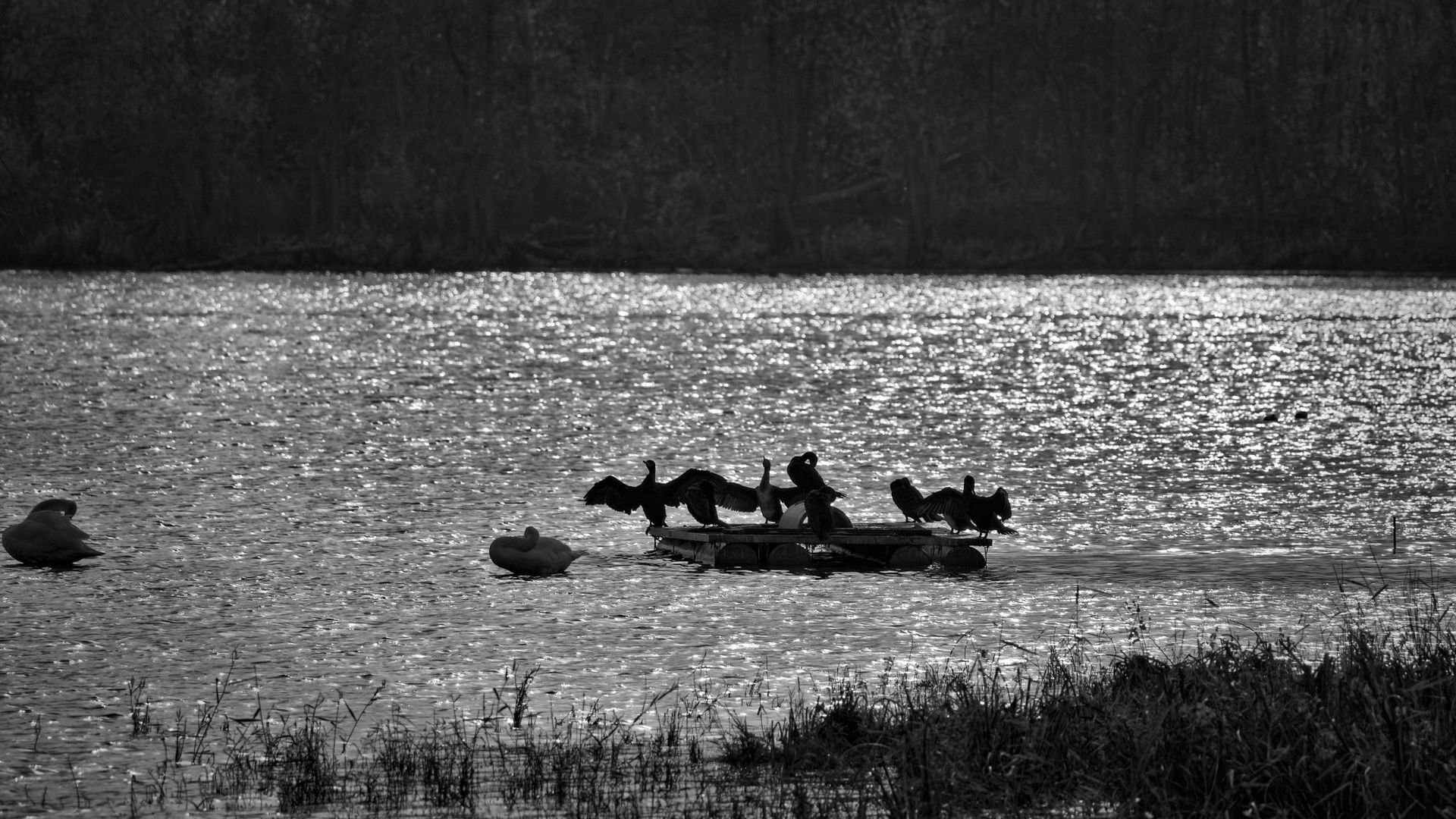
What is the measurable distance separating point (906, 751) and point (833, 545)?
9.70m

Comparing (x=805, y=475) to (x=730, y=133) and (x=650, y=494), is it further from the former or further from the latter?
(x=730, y=133)

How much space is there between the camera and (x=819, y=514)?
70.6 feet

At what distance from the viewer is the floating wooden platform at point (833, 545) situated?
21.3 meters

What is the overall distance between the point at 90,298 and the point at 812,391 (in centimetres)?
4767

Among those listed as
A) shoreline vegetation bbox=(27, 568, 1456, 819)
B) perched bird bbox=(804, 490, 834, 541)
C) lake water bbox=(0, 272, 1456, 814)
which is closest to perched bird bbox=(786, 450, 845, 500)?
perched bird bbox=(804, 490, 834, 541)

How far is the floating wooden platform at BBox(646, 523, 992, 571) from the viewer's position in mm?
21281

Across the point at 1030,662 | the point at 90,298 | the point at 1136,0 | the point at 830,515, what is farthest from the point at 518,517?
the point at 1136,0

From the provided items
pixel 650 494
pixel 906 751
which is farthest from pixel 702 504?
pixel 906 751

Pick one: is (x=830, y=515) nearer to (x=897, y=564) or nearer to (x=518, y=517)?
(x=897, y=564)

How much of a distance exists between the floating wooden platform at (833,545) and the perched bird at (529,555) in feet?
5.74

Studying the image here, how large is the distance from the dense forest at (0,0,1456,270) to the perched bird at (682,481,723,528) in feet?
277

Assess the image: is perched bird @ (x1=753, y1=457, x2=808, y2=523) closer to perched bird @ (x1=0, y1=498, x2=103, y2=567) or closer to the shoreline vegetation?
perched bird @ (x1=0, y1=498, x2=103, y2=567)

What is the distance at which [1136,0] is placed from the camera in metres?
108

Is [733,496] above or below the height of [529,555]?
above
